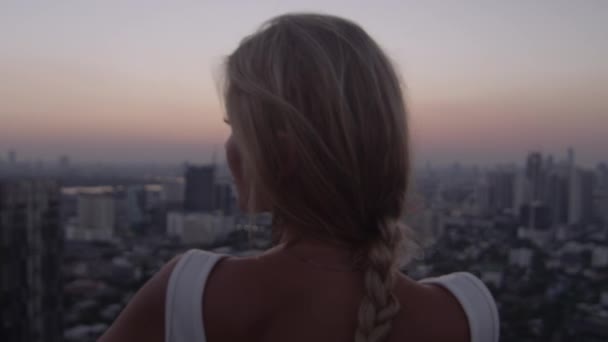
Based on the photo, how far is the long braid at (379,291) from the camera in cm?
58

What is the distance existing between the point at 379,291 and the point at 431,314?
0.28 ft

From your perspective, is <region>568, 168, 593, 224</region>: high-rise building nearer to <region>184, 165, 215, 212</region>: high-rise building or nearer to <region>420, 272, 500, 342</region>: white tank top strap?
<region>184, 165, 215, 212</region>: high-rise building

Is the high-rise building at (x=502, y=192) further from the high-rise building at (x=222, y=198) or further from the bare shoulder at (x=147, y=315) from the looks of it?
the bare shoulder at (x=147, y=315)

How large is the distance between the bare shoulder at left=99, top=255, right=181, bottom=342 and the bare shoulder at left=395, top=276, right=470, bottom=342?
0.26 meters

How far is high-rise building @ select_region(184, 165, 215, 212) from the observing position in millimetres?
9562

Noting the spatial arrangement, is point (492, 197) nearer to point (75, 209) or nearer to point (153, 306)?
point (75, 209)

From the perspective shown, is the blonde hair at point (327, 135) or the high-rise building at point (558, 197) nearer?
the blonde hair at point (327, 135)

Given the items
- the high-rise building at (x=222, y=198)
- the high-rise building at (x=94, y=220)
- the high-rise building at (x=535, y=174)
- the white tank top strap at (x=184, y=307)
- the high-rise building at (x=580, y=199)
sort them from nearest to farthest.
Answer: the white tank top strap at (x=184, y=307), the high-rise building at (x=222, y=198), the high-rise building at (x=580, y=199), the high-rise building at (x=94, y=220), the high-rise building at (x=535, y=174)

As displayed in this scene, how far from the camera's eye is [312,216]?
621 mm

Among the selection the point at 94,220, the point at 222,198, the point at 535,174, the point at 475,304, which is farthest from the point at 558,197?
the point at 475,304

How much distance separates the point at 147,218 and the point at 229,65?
35.9ft

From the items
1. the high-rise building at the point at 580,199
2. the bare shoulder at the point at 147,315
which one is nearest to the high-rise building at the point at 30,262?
the bare shoulder at the point at 147,315

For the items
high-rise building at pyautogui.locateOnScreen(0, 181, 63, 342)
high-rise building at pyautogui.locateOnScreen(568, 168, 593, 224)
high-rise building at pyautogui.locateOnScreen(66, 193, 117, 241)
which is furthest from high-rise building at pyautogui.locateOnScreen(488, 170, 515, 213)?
high-rise building at pyautogui.locateOnScreen(0, 181, 63, 342)

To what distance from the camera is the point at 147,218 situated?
11.1m
